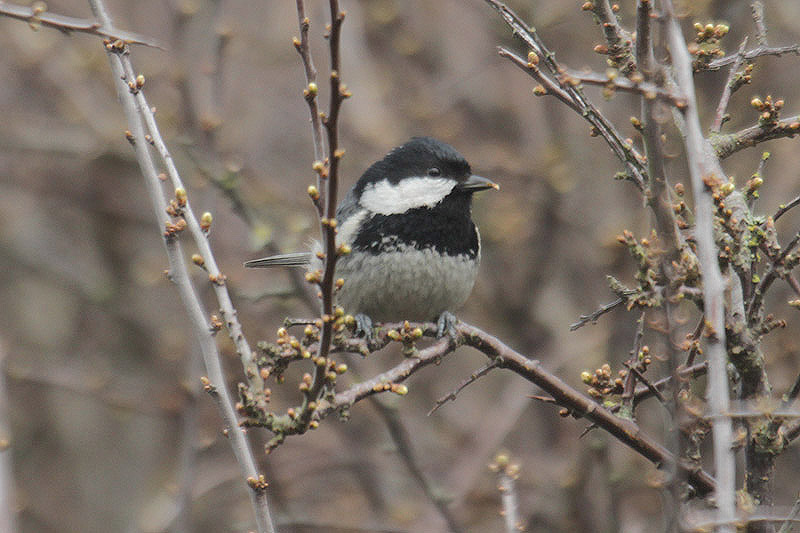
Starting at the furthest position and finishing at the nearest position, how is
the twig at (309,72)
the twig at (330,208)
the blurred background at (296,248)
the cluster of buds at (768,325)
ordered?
the blurred background at (296,248) → the cluster of buds at (768,325) → the twig at (309,72) → the twig at (330,208)

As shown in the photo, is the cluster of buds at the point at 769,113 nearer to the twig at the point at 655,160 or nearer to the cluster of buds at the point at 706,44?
the cluster of buds at the point at 706,44

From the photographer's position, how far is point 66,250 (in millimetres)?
7375

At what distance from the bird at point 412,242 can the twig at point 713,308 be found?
2.24 metres

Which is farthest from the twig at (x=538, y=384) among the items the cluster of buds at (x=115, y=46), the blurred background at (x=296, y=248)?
the blurred background at (x=296, y=248)

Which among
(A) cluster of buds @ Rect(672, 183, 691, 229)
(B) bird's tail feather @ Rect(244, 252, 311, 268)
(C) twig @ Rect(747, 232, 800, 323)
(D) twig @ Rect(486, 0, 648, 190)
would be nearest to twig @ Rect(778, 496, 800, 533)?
(C) twig @ Rect(747, 232, 800, 323)

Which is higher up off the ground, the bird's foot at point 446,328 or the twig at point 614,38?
the twig at point 614,38

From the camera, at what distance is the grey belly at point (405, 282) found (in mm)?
4109

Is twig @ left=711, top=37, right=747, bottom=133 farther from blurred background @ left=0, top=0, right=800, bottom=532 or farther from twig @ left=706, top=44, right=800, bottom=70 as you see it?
blurred background @ left=0, top=0, right=800, bottom=532

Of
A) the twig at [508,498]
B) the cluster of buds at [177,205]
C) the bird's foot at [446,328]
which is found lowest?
the twig at [508,498]

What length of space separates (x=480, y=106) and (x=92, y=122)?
2.84 meters

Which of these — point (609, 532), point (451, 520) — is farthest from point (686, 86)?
point (609, 532)

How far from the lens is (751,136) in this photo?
2.65m

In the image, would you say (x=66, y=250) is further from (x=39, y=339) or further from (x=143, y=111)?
(x=143, y=111)

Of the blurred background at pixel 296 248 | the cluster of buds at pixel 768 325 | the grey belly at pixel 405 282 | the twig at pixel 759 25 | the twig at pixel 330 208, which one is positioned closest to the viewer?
the twig at pixel 330 208
